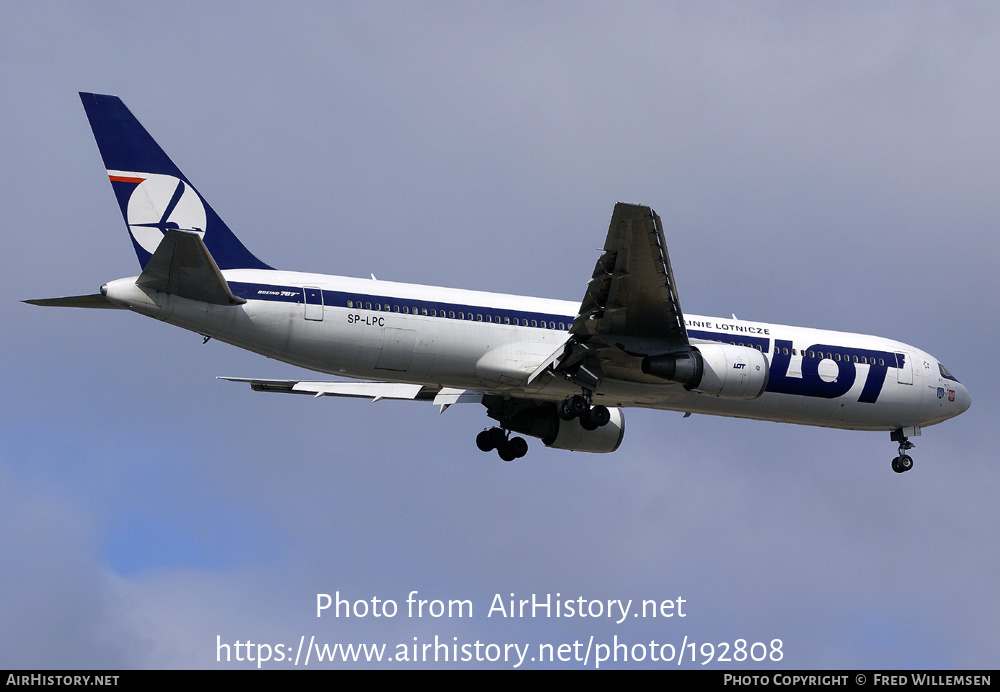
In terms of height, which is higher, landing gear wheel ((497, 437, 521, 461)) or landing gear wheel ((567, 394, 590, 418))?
landing gear wheel ((567, 394, 590, 418))

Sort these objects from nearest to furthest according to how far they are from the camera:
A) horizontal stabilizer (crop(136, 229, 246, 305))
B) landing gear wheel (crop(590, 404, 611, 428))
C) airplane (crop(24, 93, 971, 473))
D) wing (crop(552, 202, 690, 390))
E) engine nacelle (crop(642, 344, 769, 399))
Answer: horizontal stabilizer (crop(136, 229, 246, 305)) < wing (crop(552, 202, 690, 390)) < airplane (crop(24, 93, 971, 473)) < engine nacelle (crop(642, 344, 769, 399)) < landing gear wheel (crop(590, 404, 611, 428))

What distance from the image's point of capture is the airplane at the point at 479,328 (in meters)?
24.5

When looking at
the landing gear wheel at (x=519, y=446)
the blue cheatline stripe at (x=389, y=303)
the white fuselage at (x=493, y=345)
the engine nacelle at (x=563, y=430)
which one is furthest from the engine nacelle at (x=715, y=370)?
the landing gear wheel at (x=519, y=446)

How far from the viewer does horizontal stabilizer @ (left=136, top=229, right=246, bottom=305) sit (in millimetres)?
23219

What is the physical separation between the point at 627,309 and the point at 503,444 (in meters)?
7.08

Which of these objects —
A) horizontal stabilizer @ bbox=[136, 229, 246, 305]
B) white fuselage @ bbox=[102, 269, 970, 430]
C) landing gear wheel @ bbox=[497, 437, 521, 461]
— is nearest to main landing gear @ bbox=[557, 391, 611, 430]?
white fuselage @ bbox=[102, 269, 970, 430]

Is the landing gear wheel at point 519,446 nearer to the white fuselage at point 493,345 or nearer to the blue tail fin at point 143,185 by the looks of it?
the white fuselage at point 493,345

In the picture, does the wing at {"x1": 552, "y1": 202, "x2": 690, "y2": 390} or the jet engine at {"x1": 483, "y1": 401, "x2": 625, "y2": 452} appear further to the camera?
the jet engine at {"x1": 483, "y1": 401, "x2": 625, "y2": 452}

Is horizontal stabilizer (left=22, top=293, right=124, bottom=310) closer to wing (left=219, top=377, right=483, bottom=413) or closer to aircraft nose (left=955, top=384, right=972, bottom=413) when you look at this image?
wing (left=219, top=377, right=483, bottom=413)

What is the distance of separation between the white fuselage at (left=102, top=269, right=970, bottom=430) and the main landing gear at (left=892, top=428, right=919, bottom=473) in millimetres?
456

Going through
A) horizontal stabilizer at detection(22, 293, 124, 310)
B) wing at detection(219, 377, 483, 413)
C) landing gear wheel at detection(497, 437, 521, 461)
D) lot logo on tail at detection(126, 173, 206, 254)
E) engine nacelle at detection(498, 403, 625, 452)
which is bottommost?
landing gear wheel at detection(497, 437, 521, 461)

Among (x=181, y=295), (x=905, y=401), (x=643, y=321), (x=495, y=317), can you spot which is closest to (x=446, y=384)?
(x=495, y=317)

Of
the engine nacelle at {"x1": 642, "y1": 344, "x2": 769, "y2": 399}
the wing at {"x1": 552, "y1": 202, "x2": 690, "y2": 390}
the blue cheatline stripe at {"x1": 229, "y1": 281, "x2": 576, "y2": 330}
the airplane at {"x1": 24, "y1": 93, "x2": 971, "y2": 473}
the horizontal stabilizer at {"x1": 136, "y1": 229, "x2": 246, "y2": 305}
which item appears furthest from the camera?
the engine nacelle at {"x1": 642, "y1": 344, "x2": 769, "y2": 399}
